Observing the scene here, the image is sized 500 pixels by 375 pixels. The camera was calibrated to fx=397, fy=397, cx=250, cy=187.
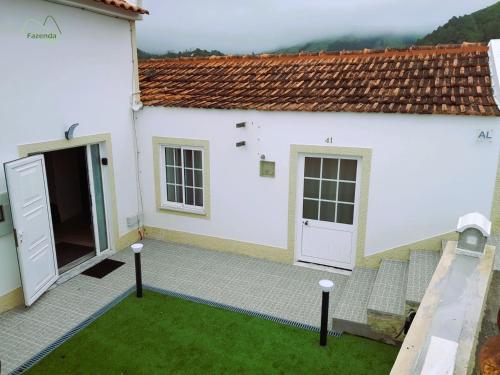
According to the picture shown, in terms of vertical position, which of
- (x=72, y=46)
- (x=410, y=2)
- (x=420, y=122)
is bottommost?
(x=420, y=122)

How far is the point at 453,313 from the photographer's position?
4.59m

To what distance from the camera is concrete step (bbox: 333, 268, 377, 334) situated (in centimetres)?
743

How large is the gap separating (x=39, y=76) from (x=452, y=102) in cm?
858

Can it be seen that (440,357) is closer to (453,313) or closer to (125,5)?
(453,313)

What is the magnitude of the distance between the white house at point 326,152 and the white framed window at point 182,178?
4cm

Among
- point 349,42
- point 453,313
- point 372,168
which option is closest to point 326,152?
point 372,168

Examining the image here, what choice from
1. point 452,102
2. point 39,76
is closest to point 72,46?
point 39,76

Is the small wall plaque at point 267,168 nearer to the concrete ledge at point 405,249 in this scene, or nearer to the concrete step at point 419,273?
the concrete ledge at point 405,249

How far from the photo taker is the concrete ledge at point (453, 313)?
159 inches

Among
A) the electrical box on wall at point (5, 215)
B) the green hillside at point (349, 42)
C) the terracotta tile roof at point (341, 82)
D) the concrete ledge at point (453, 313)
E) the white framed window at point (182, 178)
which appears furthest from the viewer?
the green hillside at point (349, 42)

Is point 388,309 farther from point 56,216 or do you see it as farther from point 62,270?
point 56,216

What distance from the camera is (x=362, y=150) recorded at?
29.3ft

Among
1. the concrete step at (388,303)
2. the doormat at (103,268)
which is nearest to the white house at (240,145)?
the doormat at (103,268)

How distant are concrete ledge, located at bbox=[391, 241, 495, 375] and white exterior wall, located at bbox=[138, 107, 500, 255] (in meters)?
2.54
